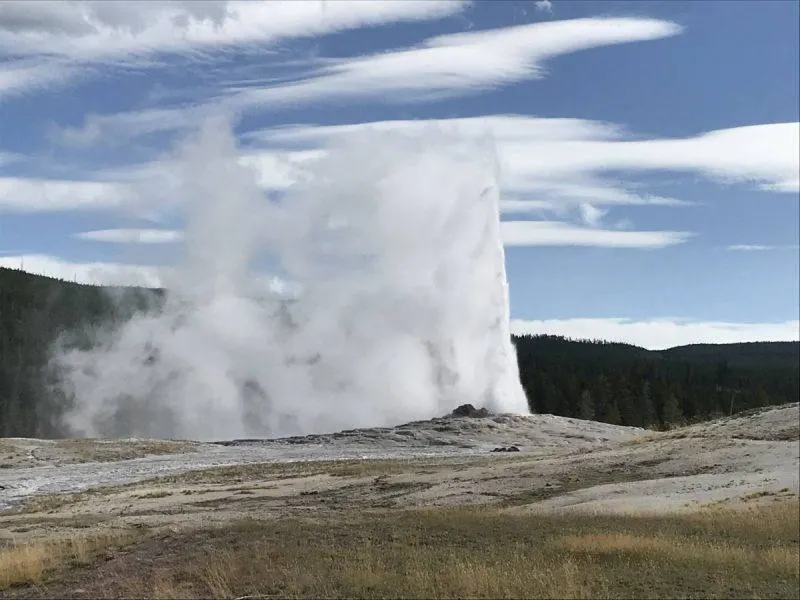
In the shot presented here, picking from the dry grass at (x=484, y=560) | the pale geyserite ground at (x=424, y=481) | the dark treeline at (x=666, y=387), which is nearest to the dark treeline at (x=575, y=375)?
the dark treeline at (x=666, y=387)

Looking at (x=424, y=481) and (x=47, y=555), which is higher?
(x=47, y=555)

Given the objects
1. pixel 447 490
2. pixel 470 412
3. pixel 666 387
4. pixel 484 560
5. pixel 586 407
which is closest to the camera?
pixel 484 560

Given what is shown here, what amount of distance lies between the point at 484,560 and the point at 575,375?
79.5m

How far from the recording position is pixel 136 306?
115500 millimetres

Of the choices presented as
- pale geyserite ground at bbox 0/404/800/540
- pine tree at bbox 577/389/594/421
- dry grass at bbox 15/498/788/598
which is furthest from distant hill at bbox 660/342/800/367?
dry grass at bbox 15/498/788/598

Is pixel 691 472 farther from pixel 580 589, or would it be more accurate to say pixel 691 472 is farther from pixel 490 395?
pixel 490 395

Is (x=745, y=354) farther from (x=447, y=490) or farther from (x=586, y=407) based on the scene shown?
(x=447, y=490)

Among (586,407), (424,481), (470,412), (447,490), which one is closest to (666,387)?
(586,407)

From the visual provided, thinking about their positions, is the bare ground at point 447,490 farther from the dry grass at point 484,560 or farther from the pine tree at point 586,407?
the pine tree at point 586,407

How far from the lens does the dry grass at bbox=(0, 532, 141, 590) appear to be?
16391 millimetres

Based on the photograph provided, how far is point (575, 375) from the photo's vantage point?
302 ft

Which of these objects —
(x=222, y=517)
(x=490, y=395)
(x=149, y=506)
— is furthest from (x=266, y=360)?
(x=222, y=517)

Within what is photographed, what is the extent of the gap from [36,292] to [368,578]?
129736mm

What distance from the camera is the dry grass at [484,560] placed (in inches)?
494
